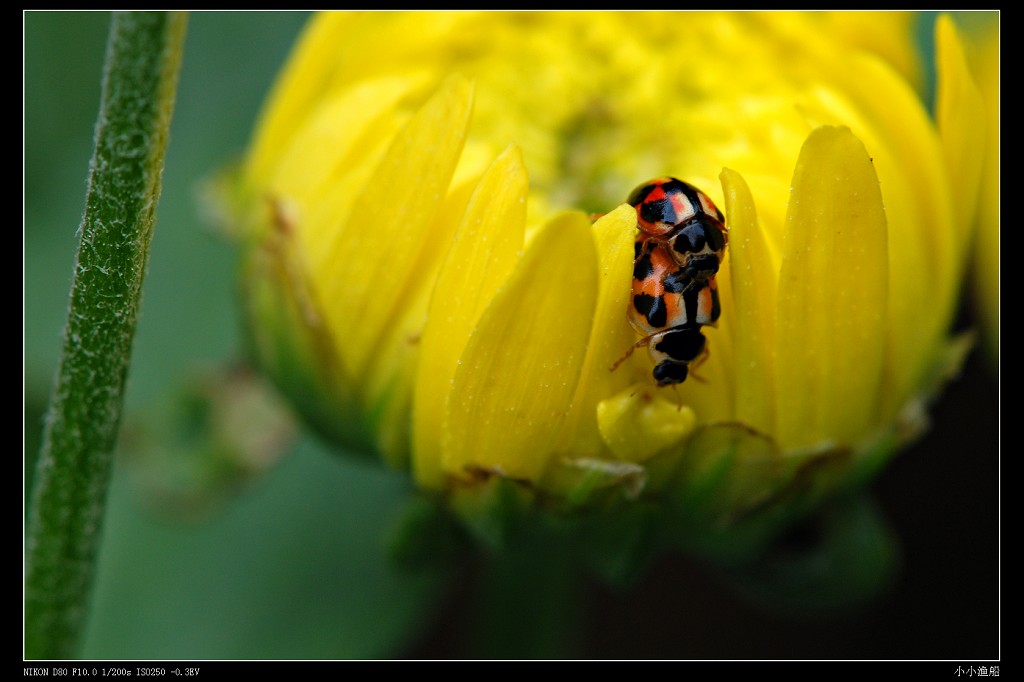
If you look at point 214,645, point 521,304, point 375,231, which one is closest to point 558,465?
point 521,304

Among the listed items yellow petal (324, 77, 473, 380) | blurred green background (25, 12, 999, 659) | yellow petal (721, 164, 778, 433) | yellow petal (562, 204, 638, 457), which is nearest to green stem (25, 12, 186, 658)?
yellow petal (324, 77, 473, 380)


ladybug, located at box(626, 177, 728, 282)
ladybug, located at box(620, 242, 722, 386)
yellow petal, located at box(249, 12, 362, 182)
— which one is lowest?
ladybug, located at box(620, 242, 722, 386)

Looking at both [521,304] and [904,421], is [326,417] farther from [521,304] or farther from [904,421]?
[904,421]

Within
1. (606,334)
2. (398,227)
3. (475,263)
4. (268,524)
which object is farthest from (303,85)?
(268,524)

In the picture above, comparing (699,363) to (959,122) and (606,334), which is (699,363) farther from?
(959,122)

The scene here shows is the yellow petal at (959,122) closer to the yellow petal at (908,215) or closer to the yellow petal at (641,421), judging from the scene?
the yellow petal at (908,215)

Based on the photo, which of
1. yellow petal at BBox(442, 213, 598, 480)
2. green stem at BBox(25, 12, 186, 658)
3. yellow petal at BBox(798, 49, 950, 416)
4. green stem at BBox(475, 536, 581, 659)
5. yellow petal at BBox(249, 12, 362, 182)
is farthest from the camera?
green stem at BBox(475, 536, 581, 659)

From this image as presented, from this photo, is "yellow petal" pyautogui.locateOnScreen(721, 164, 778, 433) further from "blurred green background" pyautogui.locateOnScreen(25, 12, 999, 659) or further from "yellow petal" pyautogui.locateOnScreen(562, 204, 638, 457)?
"blurred green background" pyautogui.locateOnScreen(25, 12, 999, 659)
